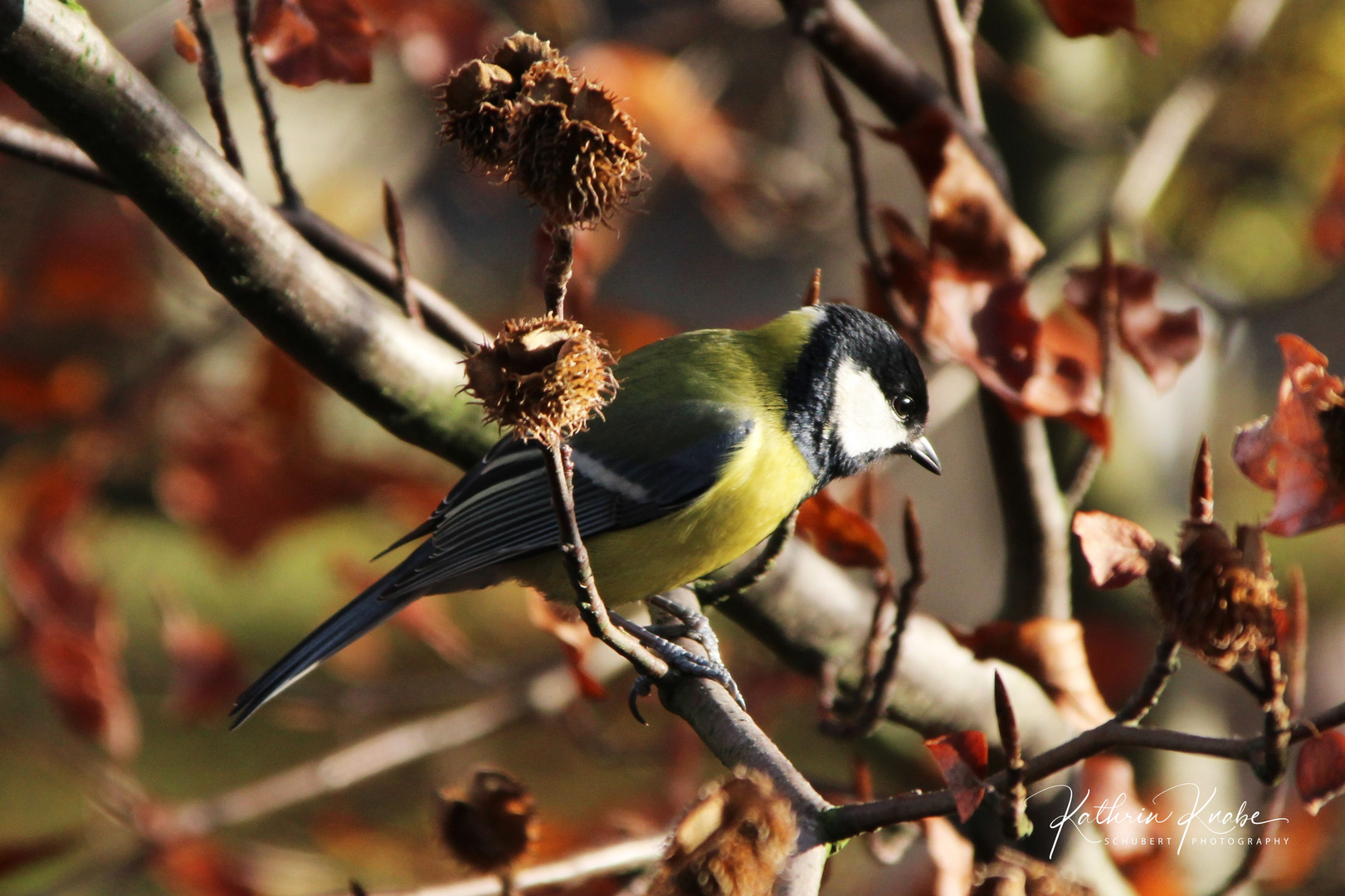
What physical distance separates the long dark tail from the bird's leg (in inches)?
15.7

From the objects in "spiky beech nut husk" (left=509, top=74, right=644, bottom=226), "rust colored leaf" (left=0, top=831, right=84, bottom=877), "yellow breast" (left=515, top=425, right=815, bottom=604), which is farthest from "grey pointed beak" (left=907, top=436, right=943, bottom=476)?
"rust colored leaf" (left=0, top=831, right=84, bottom=877)

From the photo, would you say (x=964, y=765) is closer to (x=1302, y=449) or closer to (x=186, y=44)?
(x=1302, y=449)

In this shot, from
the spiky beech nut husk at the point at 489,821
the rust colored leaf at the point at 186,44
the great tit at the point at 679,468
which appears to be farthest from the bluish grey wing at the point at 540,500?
the rust colored leaf at the point at 186,44

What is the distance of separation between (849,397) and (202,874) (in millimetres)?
1448

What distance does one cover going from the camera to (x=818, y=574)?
1.59 m

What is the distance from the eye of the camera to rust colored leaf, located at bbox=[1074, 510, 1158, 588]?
894 mm

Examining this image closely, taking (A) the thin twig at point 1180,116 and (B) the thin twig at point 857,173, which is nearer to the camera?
(B) the thin twig at point 857,173

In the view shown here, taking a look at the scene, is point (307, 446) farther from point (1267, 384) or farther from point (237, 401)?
point (1267, 384)

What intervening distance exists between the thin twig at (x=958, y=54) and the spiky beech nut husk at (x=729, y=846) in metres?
1.13

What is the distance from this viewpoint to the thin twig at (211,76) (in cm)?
116

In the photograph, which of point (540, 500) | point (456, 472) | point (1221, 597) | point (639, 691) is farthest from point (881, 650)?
point (456, 472)

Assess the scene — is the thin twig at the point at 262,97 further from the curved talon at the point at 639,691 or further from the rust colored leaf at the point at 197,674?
the rust colored leaf at the point at 197,674

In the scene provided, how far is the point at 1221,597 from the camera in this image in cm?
81

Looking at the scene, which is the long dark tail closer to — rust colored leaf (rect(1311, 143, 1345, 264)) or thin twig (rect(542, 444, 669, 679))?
thin twig (rect(542, 444, 669, 679))
